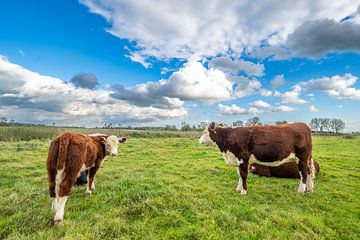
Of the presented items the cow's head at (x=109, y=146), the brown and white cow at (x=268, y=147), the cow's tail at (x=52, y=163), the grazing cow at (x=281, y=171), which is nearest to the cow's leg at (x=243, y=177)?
the brown and white cow at (x=268, y=147)

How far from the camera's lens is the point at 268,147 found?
7.92 m

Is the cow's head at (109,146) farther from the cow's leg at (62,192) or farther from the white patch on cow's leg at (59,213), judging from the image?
the white patch on cow's leg at (59,213)

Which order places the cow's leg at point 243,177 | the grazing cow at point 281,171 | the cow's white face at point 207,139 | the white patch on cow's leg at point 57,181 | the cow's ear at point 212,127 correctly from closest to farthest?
the white patch on cow's leg at point 57,181, the cow's leg at point 243,177, the cow's ear at point 212,127, the cow's white face at point 207,139, the grazing cow at point 281,171

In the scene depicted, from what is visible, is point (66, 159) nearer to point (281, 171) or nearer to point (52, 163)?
point (52, 163)

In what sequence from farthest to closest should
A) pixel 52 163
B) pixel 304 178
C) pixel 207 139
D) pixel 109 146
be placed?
pixel 207 139 < pixel 304 178 < pixel 109 146 < pixel 52 163

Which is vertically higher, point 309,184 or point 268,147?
point 268,147

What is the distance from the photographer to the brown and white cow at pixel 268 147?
796cm

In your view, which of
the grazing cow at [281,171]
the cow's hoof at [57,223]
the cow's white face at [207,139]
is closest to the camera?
→ the cow's hoof at [57,223]

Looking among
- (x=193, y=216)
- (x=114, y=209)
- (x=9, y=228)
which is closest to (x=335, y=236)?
(x=193, y=216)

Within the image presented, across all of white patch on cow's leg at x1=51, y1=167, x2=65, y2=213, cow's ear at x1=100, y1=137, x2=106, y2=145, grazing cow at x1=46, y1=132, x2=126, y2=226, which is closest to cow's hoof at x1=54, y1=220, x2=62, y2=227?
grazing cow at x1=46, y1=132, x2=126, y2=226

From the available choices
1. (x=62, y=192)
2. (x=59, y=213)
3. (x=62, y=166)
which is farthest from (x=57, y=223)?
(x=62, y=166)

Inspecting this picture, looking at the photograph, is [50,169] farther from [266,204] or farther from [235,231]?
[266,204]

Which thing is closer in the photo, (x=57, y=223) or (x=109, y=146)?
(x=57, y=223)

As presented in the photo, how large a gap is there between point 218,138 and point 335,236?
14.6ft
